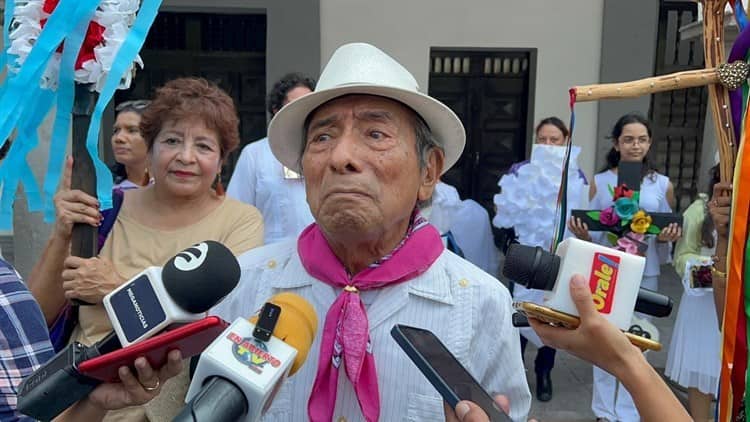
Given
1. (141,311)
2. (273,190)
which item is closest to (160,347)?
Answer: (141,311)

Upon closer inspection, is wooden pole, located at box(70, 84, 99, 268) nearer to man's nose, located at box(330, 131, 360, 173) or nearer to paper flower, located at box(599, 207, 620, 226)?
man's nose, located at box(330, 131, 360, 173)

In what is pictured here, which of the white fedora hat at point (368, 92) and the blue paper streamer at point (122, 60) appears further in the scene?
the blue paper streamer at point (122, 60)

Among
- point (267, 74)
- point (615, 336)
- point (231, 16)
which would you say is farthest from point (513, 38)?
point (615, 336)

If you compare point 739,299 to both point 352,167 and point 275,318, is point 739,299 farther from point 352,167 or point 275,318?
point 275,318

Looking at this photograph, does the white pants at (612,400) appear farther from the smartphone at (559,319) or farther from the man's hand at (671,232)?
the smartphone at (559,319)

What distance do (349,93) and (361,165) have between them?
220 millimetres

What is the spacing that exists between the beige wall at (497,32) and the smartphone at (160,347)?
264 inches

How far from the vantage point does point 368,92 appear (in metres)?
1.71

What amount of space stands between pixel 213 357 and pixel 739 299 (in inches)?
54.2

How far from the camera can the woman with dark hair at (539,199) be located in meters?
4.79

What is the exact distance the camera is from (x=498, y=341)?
178cm

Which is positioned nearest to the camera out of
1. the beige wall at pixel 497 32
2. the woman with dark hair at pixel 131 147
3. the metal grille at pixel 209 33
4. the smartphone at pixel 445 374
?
the smartphone at pixel 445 374

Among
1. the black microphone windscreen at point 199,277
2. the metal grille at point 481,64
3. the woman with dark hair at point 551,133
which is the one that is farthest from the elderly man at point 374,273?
the metal grille at point 481,64

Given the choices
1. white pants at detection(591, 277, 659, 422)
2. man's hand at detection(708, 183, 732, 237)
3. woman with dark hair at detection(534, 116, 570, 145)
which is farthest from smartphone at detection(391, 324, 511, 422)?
woman with dark hair at detection(534, 116, 570, 145)
